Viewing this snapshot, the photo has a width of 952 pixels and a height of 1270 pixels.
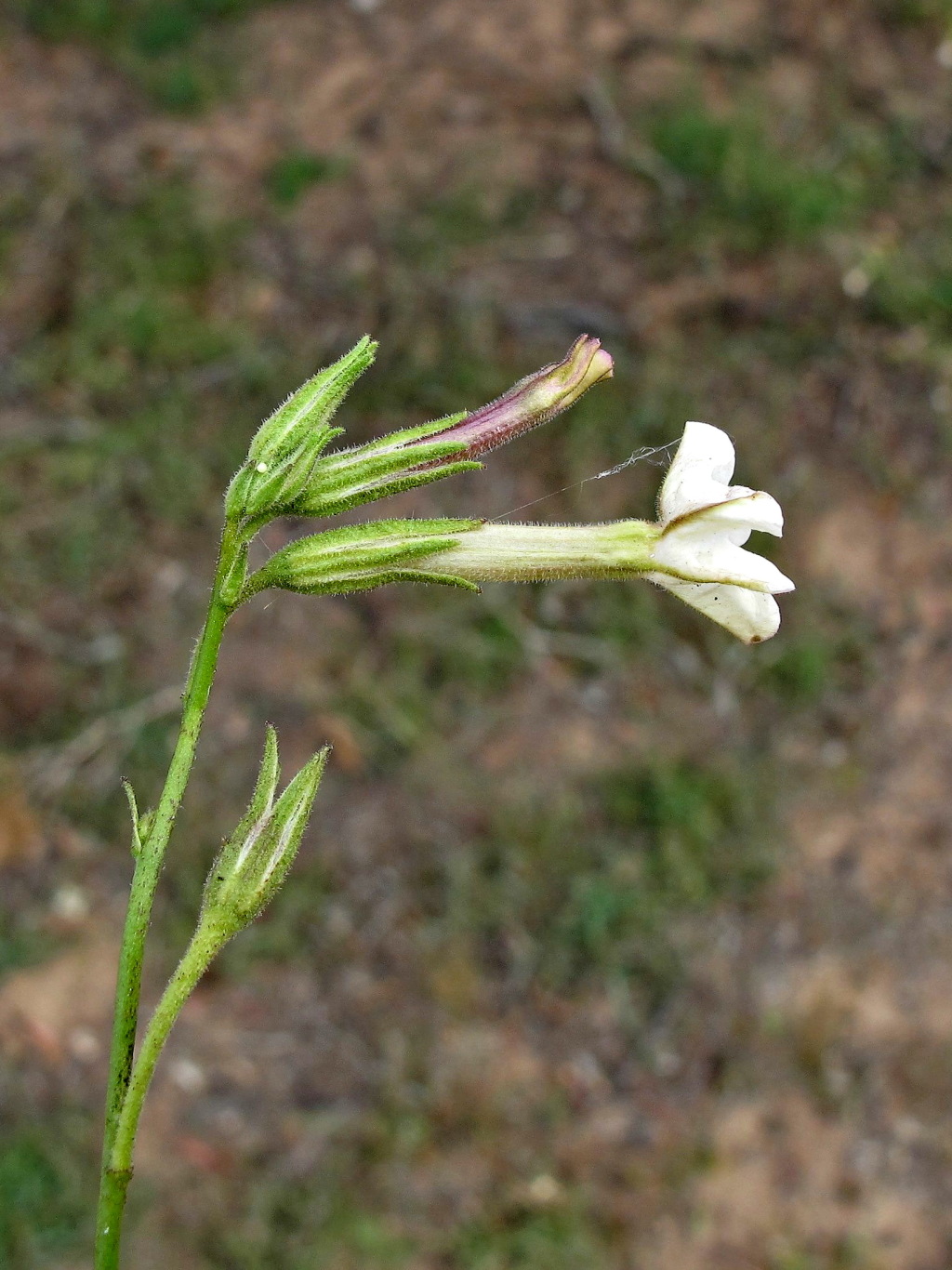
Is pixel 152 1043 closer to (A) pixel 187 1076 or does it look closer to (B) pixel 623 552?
(B) pixel 623 552

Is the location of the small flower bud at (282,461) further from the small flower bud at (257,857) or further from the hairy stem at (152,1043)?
the hairy stem at (152,1043)

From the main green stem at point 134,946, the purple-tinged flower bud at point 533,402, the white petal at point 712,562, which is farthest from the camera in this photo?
the purple-tinged flower bud at point 533,402

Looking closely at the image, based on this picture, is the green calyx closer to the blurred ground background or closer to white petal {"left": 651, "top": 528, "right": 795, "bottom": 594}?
white petal {"left": 651, "top": 528, "right": 795, "bottom": 594}

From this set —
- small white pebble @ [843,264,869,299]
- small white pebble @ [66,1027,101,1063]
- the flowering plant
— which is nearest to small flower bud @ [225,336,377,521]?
Result: the flowering plant

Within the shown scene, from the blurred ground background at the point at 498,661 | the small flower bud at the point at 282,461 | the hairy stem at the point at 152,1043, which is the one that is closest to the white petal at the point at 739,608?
the small flower bud at the point at 282,461

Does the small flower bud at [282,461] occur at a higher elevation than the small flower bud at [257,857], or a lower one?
higher

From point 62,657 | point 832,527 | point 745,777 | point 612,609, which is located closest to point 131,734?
point 62,657

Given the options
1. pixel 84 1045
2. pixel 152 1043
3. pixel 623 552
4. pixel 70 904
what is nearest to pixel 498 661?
pixel 70 904
